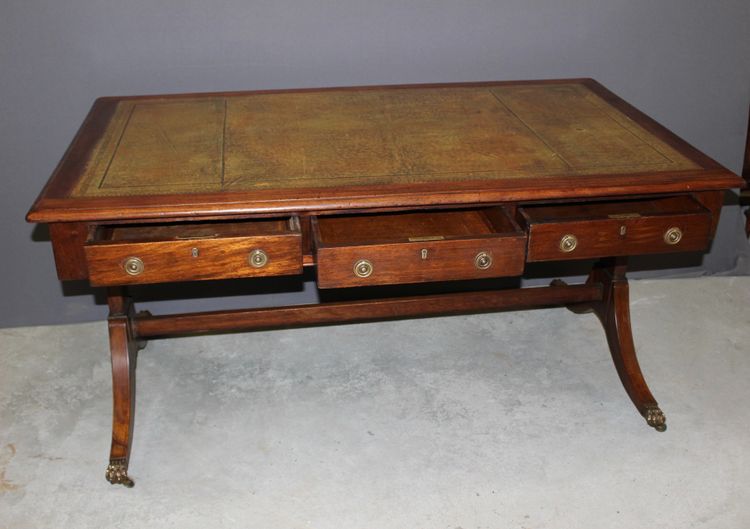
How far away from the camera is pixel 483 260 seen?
1.99 m

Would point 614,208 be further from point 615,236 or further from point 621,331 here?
point 621,331

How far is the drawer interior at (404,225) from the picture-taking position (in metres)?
2.25

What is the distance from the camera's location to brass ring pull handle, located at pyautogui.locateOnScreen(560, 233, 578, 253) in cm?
204

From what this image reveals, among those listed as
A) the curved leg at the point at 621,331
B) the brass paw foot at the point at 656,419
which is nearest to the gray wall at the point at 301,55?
the curved leg at the point at 621,331

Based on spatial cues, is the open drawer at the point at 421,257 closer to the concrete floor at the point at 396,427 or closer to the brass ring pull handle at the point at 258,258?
the brass ring pull handle at the point at 258,258

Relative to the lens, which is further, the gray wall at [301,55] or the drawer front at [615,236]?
the gray wall at [301,55]

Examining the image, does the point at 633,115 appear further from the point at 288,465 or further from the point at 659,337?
the point at 288,465

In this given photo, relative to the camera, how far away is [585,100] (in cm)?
257

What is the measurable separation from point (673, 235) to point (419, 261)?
642 mm

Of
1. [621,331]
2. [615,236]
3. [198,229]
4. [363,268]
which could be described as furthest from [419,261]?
[621,331]

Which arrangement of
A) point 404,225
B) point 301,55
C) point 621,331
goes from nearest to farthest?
point 404,225 < point 621,331 < point 301,55

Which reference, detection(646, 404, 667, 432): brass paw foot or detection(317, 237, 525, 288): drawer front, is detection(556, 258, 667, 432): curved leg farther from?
detection(317, 237, 525, 288): drawer front

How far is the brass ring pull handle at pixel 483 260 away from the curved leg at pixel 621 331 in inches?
28.2

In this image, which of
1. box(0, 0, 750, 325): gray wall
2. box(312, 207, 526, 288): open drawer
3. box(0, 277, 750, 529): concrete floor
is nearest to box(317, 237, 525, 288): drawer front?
box(312, 207, 526, 288): open drawer
